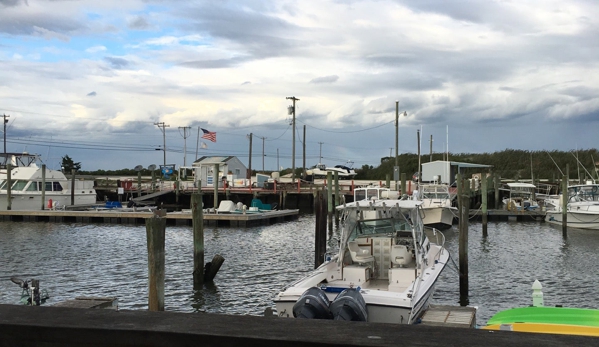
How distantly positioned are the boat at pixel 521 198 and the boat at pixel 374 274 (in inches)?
1147

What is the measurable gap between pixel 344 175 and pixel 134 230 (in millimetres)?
47934

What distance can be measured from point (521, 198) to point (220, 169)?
35410mm

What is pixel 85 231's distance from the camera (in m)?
36.0

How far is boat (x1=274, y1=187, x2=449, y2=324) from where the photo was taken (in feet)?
33.3

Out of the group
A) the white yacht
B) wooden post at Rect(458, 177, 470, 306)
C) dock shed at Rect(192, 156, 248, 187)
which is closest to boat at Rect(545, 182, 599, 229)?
the white yacht

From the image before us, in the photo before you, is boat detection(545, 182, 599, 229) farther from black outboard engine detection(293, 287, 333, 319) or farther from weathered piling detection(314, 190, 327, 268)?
black outboard engine detection(293, 287, 333, 319)

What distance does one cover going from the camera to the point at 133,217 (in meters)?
40.2

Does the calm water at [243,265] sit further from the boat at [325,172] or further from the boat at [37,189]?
the boat at [325,172]

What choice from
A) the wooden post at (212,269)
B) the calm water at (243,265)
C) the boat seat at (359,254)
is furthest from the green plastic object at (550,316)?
the wooden post at (212,269)

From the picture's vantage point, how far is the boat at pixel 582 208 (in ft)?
113

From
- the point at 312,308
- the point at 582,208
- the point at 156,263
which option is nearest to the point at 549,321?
the point at 312,308

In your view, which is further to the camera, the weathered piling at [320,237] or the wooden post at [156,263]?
the weathered piling at [320,237]

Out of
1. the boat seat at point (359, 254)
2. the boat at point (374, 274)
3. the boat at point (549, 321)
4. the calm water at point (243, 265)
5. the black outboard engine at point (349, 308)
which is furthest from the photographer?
the calm water at point (243, 265)

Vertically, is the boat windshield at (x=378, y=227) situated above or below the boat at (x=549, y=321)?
above
